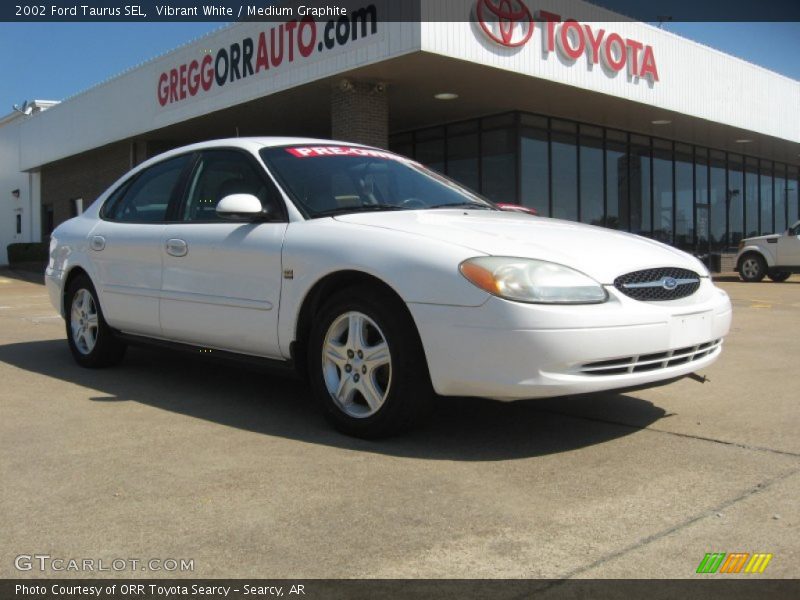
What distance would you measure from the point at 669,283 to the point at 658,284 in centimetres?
8

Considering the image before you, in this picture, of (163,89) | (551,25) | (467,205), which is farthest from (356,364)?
(163,89)

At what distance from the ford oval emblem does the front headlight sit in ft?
1.59

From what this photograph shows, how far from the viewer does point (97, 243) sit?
5.62 metres

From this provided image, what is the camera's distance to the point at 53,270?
621 cm

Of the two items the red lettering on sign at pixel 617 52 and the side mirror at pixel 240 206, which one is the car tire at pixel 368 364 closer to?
the side mirror at pixel 240 206

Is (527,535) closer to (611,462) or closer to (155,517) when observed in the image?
(611,462)

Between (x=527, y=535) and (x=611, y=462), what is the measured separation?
959 millimetres

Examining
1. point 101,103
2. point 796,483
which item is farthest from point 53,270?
point 101,103

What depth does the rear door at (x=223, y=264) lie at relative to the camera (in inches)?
169

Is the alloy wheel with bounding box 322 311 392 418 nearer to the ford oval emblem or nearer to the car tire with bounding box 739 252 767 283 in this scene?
the ford oval emblem

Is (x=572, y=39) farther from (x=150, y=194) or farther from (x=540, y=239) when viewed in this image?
(x=540, y=239)

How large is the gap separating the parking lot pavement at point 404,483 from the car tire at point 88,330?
57 centimetres

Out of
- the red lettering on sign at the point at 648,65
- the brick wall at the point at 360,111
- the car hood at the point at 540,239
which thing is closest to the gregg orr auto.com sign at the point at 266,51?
the brick wall at the point at 360,111
